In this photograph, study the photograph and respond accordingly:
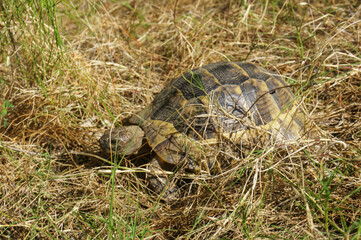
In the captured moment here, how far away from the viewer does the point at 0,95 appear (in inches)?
131

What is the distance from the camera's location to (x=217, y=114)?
101 inches

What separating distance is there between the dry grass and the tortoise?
0.58 ft

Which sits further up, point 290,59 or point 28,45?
point 28,45

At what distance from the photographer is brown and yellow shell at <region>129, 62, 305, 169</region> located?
2574mm

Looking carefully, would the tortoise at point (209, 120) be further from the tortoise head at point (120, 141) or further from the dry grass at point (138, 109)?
the dry grass at point (138, 109)

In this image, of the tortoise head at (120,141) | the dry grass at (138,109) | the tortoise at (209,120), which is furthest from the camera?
the tortoise head at (120,141)

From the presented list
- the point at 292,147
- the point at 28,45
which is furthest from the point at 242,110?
the point at 28,45

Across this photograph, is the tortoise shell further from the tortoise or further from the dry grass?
the dry grass

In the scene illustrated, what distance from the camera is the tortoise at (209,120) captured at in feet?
8.41

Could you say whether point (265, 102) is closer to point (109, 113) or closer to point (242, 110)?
point (242, 110)

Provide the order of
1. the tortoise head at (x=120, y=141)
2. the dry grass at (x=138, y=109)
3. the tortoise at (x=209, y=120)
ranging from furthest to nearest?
1. the tortoise head at (x=120, y=141)
2. the tortoise at (x=209, y=120)
3. the dry grass at (x=138, y=109)

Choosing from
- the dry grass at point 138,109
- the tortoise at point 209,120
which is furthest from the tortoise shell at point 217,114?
the dry grass at point 138,109

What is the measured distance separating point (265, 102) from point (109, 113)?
1.42 metres

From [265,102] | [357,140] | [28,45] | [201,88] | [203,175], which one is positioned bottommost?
[357,140]
